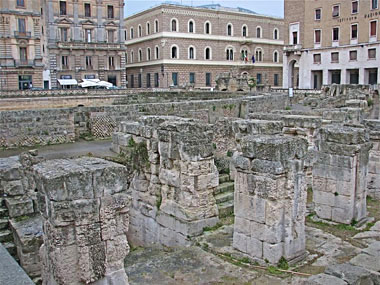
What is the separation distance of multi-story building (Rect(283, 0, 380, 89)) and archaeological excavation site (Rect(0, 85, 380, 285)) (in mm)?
33181

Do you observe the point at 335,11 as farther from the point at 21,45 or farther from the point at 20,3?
the point at 21,45

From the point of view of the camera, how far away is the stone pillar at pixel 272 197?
6.41 metres

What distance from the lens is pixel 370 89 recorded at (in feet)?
101

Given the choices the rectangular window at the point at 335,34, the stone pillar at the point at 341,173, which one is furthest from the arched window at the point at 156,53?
the stone pillar at the point at 341,173

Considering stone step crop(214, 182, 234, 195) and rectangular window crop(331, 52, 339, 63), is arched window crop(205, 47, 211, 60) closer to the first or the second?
rectangular window crop(331, 52, 339, 63)

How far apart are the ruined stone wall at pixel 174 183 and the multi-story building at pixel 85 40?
35.0 m

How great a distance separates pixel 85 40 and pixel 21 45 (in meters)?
7.11

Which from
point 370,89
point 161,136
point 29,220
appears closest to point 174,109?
point 161,136

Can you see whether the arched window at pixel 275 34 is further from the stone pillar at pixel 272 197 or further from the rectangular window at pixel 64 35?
the stone pillar at pixel 272 197

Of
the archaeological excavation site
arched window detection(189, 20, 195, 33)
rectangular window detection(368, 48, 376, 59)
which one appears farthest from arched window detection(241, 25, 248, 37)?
the archaeological excavation site

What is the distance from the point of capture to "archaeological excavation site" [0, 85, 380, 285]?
482cm

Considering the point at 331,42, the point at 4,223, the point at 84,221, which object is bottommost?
the point at 4,223

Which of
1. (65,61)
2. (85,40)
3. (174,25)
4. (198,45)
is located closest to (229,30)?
(198,45)

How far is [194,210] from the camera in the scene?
Result: 795 cm
